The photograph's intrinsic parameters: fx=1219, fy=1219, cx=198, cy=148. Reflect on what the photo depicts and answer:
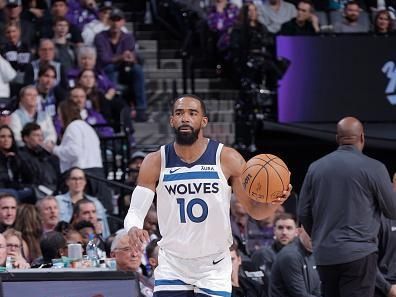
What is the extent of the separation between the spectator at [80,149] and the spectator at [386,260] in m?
4.31

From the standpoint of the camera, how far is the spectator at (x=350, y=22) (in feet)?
57.3

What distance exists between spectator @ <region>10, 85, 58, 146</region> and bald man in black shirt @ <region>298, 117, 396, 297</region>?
4811 millimetres

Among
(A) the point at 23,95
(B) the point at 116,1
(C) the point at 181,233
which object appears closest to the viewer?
(C) the point at 181,233

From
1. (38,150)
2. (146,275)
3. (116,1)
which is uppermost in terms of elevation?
(116,1)

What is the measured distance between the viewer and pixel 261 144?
1589 centimetres

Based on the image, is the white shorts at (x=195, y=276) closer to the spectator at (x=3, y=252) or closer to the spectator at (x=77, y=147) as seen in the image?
the spectator at (x=3, y=252)

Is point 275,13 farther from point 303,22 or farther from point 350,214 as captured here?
point 350,214

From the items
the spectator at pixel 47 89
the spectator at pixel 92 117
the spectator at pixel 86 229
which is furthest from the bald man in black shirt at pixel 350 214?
the spectator at pixel 47 89

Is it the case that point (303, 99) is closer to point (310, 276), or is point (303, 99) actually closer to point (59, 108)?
point (59, 108)

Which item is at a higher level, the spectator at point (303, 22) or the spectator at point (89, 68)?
the spectator at point (303, 22)

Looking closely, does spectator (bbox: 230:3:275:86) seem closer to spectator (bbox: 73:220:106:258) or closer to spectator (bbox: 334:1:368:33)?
spectator (bbox: 334:1:368:33)

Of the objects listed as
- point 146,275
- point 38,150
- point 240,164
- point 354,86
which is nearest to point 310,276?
point 146,275

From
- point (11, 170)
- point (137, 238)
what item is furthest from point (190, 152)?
point (11, 170)

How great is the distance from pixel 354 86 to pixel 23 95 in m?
5.01
